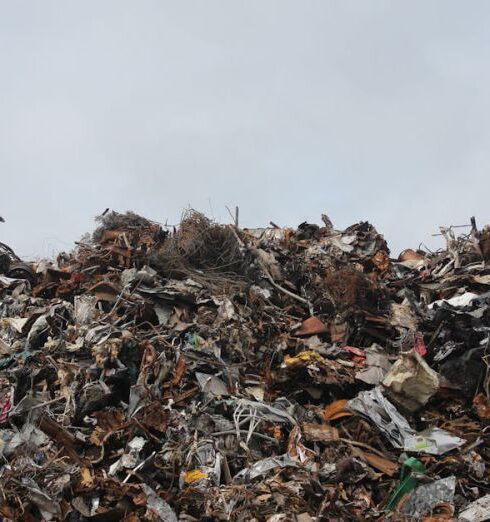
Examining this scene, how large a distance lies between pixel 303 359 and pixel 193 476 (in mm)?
2299

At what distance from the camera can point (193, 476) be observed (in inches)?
247

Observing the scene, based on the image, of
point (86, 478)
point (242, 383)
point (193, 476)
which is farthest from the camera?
point (242, 383)

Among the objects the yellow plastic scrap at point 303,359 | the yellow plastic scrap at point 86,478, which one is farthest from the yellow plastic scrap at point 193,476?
the yellow plastic scrap at point 303,359

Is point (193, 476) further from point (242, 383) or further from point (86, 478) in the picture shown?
point (242, 383)

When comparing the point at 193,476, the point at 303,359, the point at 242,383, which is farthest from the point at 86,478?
the point at 303,359

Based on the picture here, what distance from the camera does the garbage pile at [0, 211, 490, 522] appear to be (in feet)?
19.8

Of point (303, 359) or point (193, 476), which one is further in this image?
point (303, 359)

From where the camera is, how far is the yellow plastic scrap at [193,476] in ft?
20.4

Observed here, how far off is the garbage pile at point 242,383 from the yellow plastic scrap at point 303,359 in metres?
0.03

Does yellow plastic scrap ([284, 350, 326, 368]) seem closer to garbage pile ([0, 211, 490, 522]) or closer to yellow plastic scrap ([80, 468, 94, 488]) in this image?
garbage pile ([0, 211, 490, 522])

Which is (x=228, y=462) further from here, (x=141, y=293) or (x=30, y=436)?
(x=141, y=293)

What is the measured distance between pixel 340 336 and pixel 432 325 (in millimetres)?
1272

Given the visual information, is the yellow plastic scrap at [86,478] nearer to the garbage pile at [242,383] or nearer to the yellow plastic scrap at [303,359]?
the garbage pile at [242,383]

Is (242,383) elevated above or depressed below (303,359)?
below
